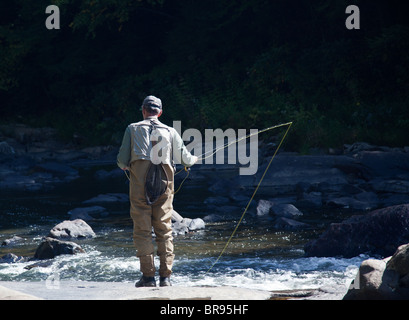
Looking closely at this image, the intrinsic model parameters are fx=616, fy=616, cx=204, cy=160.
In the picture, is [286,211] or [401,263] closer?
[401,263]

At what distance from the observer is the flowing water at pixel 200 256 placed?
6154 mm

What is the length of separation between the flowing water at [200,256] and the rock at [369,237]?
0.20 m

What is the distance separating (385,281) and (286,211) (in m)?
5.63

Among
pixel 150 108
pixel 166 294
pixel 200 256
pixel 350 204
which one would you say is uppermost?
pixel 150 108

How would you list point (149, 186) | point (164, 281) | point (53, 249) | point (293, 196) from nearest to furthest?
point (149, 186), point (164, 281), point (53, 249), point (293, 196)

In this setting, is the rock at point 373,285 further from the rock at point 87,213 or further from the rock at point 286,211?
the rock at point 87,213

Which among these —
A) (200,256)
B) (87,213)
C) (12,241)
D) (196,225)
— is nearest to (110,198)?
(87,213)

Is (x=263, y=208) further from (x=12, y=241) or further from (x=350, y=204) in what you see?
(x=12, y=241)

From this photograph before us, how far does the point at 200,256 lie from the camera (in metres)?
7.35

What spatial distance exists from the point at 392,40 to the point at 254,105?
5.04 metres

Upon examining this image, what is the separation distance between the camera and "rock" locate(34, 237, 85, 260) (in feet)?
24.7

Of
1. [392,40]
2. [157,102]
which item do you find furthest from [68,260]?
[392,40]

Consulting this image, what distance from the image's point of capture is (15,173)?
1748cm
